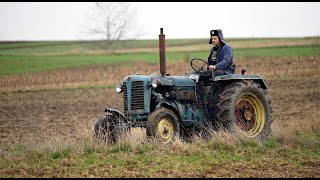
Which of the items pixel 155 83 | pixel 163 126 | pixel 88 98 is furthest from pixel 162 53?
pixel 88 98

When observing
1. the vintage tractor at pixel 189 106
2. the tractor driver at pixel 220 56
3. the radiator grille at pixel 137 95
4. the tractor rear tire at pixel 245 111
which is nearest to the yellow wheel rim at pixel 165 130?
the vintage tractor at pixel 189 106

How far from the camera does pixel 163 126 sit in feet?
30.9

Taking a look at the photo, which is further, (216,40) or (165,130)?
(216,40)

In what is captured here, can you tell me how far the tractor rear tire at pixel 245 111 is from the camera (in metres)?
10.0

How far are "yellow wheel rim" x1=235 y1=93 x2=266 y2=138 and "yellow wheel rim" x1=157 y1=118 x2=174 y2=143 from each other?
1487 mm

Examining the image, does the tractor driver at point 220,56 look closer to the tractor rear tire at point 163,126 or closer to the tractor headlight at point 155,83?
the tractor headlight at point 155,83

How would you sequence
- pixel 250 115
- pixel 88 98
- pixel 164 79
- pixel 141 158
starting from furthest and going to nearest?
pixel 88 98 < pixel 250 115 < pixel 164 79 < pixel 141 158

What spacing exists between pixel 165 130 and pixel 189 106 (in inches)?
42.4

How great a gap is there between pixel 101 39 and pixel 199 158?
2615 inches

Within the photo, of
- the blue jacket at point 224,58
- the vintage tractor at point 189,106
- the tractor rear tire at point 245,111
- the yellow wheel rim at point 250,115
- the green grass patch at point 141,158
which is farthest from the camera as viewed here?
the yellow wheel rim at point 250,115

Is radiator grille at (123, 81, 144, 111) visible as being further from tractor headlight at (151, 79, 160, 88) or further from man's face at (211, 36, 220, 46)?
man's face at (211, 36, 220, 46)

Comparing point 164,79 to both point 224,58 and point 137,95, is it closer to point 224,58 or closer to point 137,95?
point 137,95

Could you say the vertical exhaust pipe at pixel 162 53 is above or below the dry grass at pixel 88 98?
above

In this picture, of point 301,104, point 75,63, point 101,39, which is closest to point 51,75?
point 75,63
